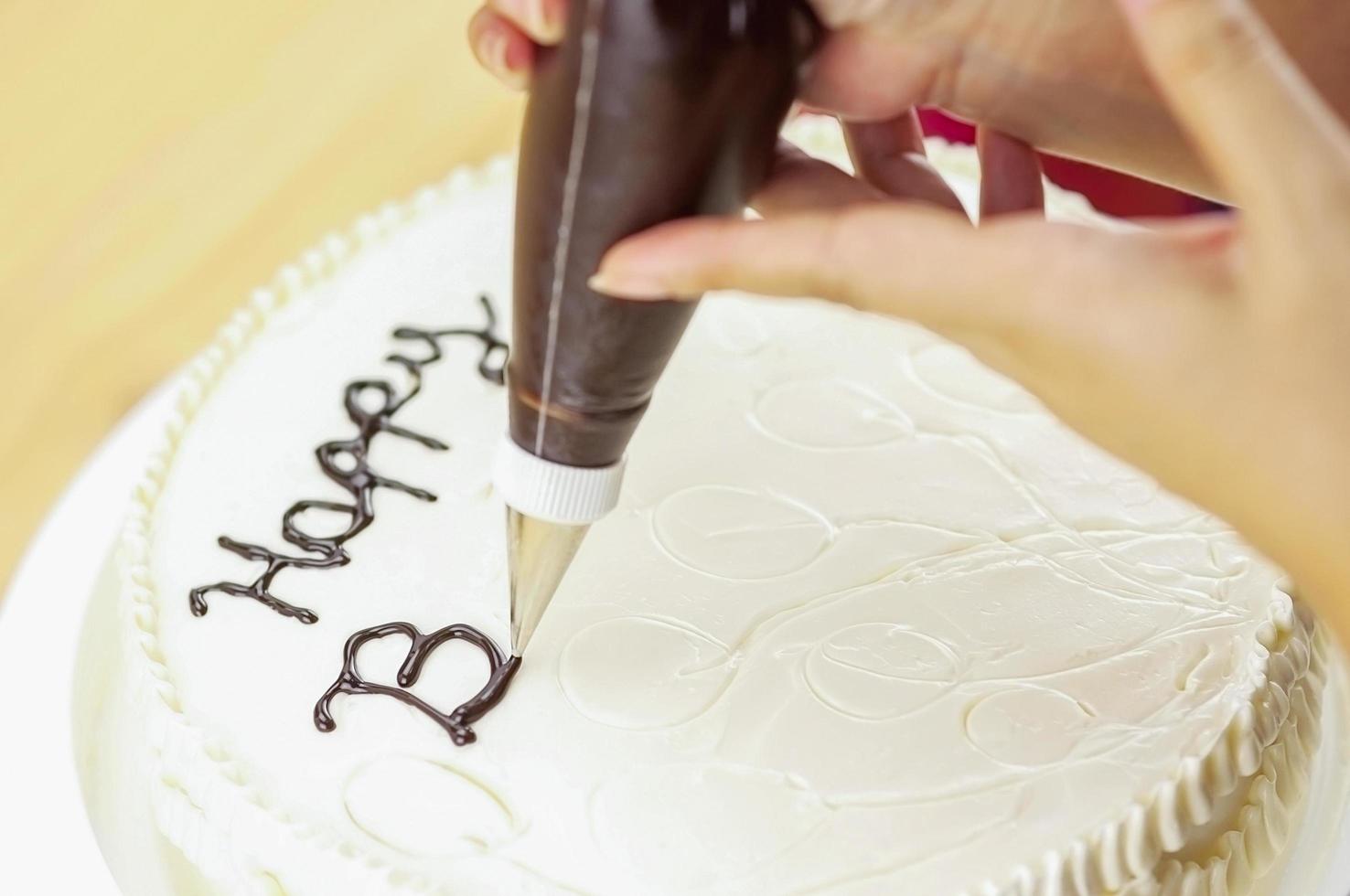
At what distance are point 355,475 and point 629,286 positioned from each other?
2.16ft

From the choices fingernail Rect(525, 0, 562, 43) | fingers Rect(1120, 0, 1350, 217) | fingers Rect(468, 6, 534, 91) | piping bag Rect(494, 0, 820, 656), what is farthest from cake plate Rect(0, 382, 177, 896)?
fingers Rect(1120, 0, 1350, 217)

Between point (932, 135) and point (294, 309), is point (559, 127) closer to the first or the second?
point (294, 309)

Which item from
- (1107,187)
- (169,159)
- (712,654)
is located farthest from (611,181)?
(1107,187)

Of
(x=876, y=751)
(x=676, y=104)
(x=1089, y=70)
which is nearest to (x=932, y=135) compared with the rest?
(x=1089, y=70)

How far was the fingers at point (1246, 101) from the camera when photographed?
757 millimetres

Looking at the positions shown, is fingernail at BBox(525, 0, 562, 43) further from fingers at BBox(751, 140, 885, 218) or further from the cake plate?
the cake plate

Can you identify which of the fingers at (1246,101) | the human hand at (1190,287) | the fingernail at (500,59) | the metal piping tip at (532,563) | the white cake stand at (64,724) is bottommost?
the white cake stand at (64,724)

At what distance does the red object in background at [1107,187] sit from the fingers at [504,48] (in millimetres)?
1686

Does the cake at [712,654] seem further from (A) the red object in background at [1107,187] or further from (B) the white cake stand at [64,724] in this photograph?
(A) the red object in background at [1107,187]

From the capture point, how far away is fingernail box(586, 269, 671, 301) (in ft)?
3.04

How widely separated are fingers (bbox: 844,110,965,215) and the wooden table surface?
1.19 m

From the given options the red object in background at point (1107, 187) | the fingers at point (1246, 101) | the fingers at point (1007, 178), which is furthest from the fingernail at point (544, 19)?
the red object in background at point (1107, 187)

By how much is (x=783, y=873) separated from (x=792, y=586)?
0.32 meters

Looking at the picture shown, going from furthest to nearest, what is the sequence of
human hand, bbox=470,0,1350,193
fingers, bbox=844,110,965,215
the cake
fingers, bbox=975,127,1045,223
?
fingers, bbox=844,110,965,215, fingers, bbox=975,127,1045,223, the cake, human hand, bbox=470,0,1350,193
